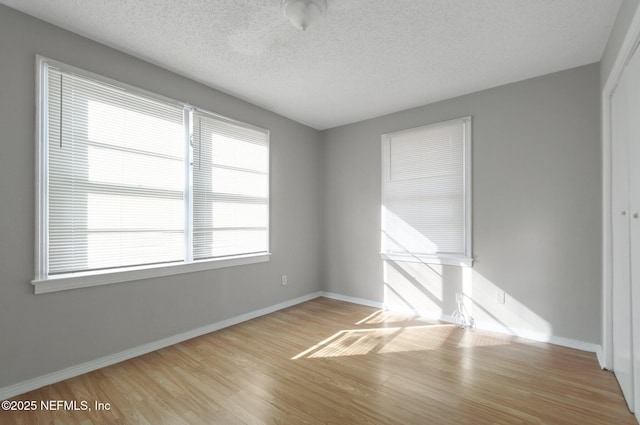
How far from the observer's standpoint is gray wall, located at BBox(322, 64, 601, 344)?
278cm

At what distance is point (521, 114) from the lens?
311 cm

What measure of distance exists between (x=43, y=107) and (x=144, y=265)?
4.84 feet

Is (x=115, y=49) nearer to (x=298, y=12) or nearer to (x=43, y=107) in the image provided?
(x=43, y=107)

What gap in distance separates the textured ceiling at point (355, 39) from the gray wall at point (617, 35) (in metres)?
0.07

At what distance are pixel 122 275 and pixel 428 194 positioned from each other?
11.3 ft

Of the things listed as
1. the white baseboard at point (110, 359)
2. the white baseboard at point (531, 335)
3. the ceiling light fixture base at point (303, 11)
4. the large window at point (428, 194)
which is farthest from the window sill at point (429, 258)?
the ceiling light fixture base at point (303, 11)

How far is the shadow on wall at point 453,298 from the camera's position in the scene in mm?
3084

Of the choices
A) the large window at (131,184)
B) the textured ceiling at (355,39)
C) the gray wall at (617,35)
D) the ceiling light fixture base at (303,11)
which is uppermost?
the textured ceiling at (355,39)

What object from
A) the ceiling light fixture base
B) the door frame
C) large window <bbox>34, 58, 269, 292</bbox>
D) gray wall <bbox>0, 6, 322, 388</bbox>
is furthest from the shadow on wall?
the ceiling light fixture base

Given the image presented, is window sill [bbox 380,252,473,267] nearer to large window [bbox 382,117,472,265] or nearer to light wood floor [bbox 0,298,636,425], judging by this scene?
large window [bbox 382,117,472,265]

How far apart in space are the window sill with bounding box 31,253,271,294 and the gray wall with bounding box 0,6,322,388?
55 millimetres

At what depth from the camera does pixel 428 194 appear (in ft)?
12.3

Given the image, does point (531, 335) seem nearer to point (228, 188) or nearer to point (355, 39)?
point (355, 39)

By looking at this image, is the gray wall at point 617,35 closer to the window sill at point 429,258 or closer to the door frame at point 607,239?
the door frame at point 607,239
